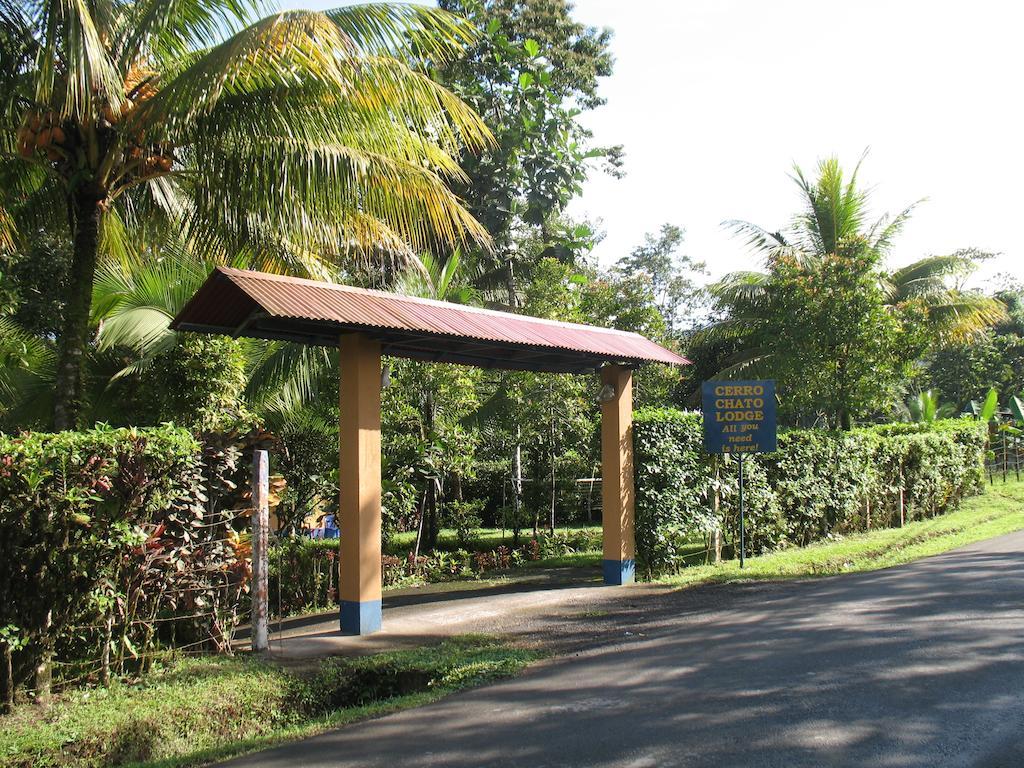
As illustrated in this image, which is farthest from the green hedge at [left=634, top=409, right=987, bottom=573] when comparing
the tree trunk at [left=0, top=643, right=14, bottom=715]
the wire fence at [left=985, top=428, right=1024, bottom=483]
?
the tree trunk at [left=0, top=643, right=14, bottom=715]

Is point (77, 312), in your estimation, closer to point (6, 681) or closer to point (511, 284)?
point (6, 681)

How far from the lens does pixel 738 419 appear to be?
14.1 m

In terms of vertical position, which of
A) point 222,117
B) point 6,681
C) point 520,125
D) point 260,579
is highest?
point 520,125

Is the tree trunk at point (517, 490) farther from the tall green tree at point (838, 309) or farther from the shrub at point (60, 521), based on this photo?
the shrub at point (60, 521)

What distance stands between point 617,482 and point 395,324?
491 cm

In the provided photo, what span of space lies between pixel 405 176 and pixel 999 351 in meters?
34.3

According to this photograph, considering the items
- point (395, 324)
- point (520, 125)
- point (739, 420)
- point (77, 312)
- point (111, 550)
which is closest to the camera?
point (111, 550)

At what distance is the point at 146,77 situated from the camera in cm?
1022

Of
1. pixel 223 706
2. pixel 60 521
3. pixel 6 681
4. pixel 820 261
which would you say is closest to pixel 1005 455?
pixel 820 261

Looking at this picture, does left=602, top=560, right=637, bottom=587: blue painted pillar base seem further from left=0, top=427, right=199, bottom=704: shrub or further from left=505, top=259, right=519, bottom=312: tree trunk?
left=505, top=259, right=519, bottom=312: tree trunk

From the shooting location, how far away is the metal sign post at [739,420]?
14.0 m

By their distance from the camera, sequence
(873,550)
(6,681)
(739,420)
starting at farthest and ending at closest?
(873,550) → (739,420) → (6,681)

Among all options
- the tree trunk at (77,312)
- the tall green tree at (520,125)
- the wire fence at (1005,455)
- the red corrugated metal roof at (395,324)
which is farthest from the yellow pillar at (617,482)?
the wire fence at (1005,455)

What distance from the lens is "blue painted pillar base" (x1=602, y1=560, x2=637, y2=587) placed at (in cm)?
1290
